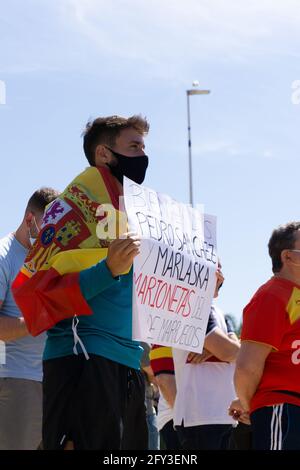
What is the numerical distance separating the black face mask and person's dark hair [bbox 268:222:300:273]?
1.22m

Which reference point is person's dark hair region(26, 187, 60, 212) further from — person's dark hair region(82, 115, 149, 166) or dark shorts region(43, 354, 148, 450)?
dark shorts region(43, 354, 148, 450)

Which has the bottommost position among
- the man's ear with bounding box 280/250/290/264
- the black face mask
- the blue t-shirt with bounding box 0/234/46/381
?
the blue t-shirt with bounding box 0/234/46/381

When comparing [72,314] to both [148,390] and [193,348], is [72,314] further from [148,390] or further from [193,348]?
[148,390]

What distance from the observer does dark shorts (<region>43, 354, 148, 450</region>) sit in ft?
12.9

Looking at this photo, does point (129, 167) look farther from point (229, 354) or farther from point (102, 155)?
point (229, 354)

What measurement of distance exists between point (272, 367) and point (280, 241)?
2.54 ft

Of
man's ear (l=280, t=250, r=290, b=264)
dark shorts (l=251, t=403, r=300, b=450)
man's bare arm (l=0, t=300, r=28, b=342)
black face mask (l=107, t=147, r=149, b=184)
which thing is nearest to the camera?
black face mask (l=107, t=147, r=149, b=184)

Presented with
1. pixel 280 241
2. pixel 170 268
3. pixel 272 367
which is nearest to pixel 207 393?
pixel 272 367

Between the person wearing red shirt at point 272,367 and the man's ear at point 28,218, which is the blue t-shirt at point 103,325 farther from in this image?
the man's ear at point 28,218

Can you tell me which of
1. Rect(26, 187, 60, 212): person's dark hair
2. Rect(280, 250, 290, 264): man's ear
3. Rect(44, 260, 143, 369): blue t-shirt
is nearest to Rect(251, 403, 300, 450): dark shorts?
Rect(280, 250, 290, 264): man's ear

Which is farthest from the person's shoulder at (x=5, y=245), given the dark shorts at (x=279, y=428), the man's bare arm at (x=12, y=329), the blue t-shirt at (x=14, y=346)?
the dark shorts at (x=279, y=428)

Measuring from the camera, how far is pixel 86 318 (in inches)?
161

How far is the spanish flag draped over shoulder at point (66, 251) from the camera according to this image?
399 cm

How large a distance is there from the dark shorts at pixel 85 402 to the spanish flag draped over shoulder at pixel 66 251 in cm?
21
